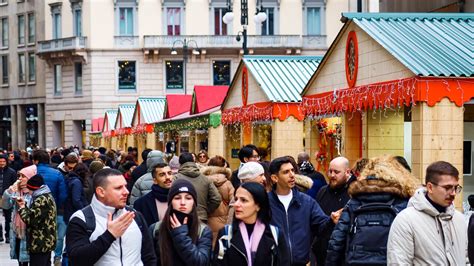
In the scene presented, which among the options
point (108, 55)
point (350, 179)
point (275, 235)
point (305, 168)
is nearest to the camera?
point (275, 235)

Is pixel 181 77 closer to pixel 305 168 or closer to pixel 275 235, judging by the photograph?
pixel 305 168

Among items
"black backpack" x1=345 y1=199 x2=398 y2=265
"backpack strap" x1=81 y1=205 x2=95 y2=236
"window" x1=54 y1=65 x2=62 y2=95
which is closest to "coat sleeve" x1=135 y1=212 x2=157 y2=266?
"backpack strap" x1=81 y1=205 x2=95 y2=236

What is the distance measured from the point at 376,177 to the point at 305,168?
6.83 metres

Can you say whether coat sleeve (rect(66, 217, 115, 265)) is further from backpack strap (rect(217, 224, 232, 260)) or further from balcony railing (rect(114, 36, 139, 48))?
balcony railing (rect(114, 36, 139, 48))

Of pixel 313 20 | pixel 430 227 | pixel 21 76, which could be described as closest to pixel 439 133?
pixel 430 227

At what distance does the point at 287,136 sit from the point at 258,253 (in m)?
13.5

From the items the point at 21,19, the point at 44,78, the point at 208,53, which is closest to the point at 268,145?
the point at 208,53

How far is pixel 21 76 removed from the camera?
7419cm

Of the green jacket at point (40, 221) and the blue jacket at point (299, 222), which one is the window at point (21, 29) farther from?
the blue jacket at point (299, 222)

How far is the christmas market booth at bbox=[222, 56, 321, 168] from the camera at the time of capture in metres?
19.9

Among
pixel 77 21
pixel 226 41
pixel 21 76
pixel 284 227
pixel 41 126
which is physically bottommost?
pixel 284 227

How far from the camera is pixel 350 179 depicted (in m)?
9.42

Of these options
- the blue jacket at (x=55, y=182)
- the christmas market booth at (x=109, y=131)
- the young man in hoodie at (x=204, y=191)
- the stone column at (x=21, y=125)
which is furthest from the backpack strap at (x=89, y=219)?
the stone column at (x=21, y=125)

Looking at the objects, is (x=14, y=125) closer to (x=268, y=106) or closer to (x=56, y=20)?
(x=56, y=20)
